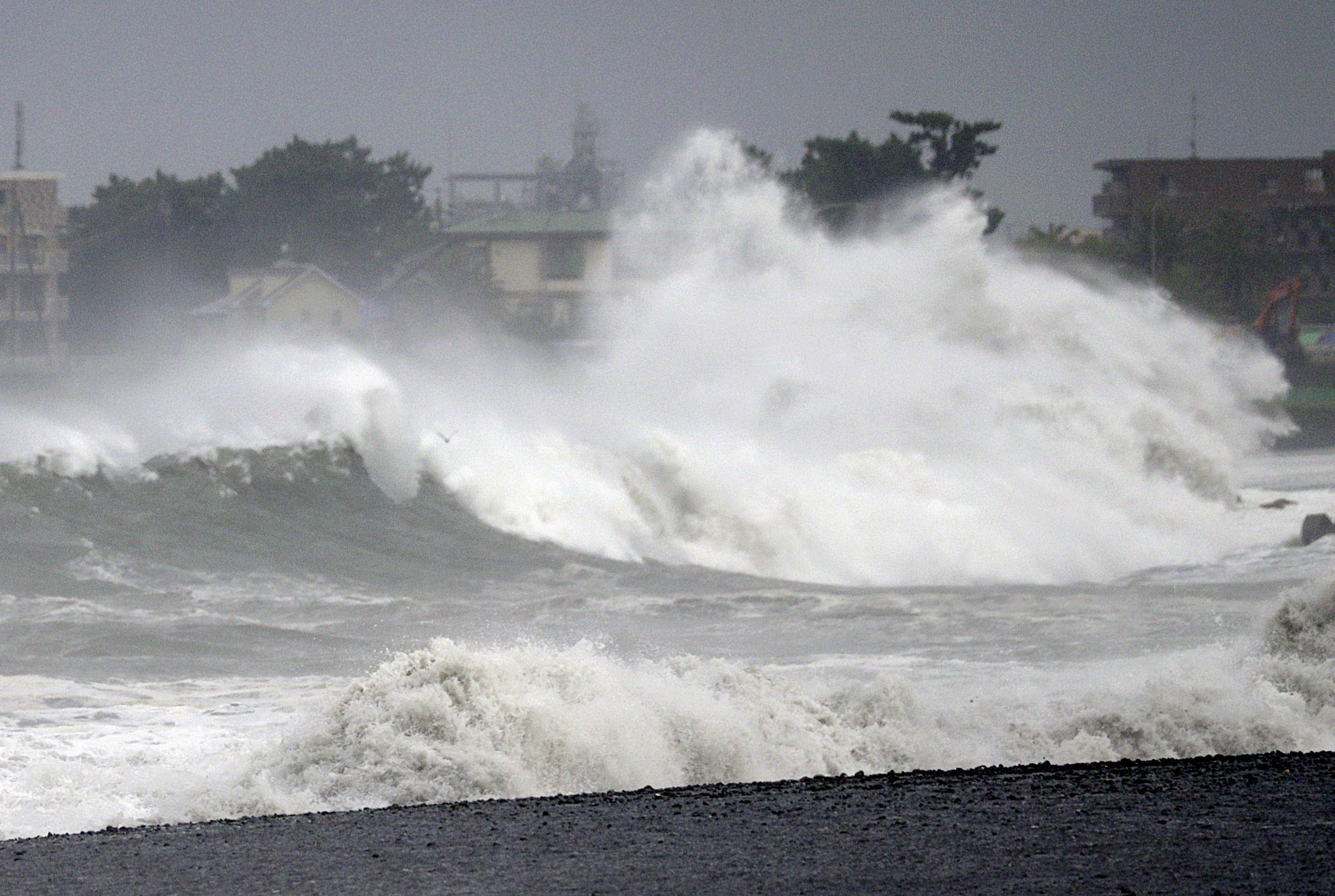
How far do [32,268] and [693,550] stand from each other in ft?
214

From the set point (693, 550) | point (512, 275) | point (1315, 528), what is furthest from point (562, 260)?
point (693, 550)

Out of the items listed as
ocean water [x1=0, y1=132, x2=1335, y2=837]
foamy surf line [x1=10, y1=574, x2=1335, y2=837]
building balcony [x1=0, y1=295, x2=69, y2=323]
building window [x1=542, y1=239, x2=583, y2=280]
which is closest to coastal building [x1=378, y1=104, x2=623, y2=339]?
building window [x1=542, y1=239, x2=583, y2=280]

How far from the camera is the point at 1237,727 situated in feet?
35.7

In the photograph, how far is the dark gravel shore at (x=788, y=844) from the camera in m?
7.16

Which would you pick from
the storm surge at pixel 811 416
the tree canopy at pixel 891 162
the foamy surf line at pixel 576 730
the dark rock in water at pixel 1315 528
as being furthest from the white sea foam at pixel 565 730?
the tree canopy at pixel 891 162

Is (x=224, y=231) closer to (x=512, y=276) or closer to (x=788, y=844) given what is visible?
(x=512, y=276)

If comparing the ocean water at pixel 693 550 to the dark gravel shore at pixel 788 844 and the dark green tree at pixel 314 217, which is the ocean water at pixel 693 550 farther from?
the dark green tree at pixel 314 217

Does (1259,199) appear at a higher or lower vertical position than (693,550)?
higher

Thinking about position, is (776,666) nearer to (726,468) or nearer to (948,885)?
(948,885)

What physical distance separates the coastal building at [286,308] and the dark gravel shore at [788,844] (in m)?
75.4

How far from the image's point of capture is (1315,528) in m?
26.9

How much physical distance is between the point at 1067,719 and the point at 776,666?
151 inches

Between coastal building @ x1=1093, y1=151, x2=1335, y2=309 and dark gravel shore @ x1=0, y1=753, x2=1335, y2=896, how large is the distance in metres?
79.5

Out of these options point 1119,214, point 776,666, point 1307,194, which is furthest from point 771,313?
point 1307,194
